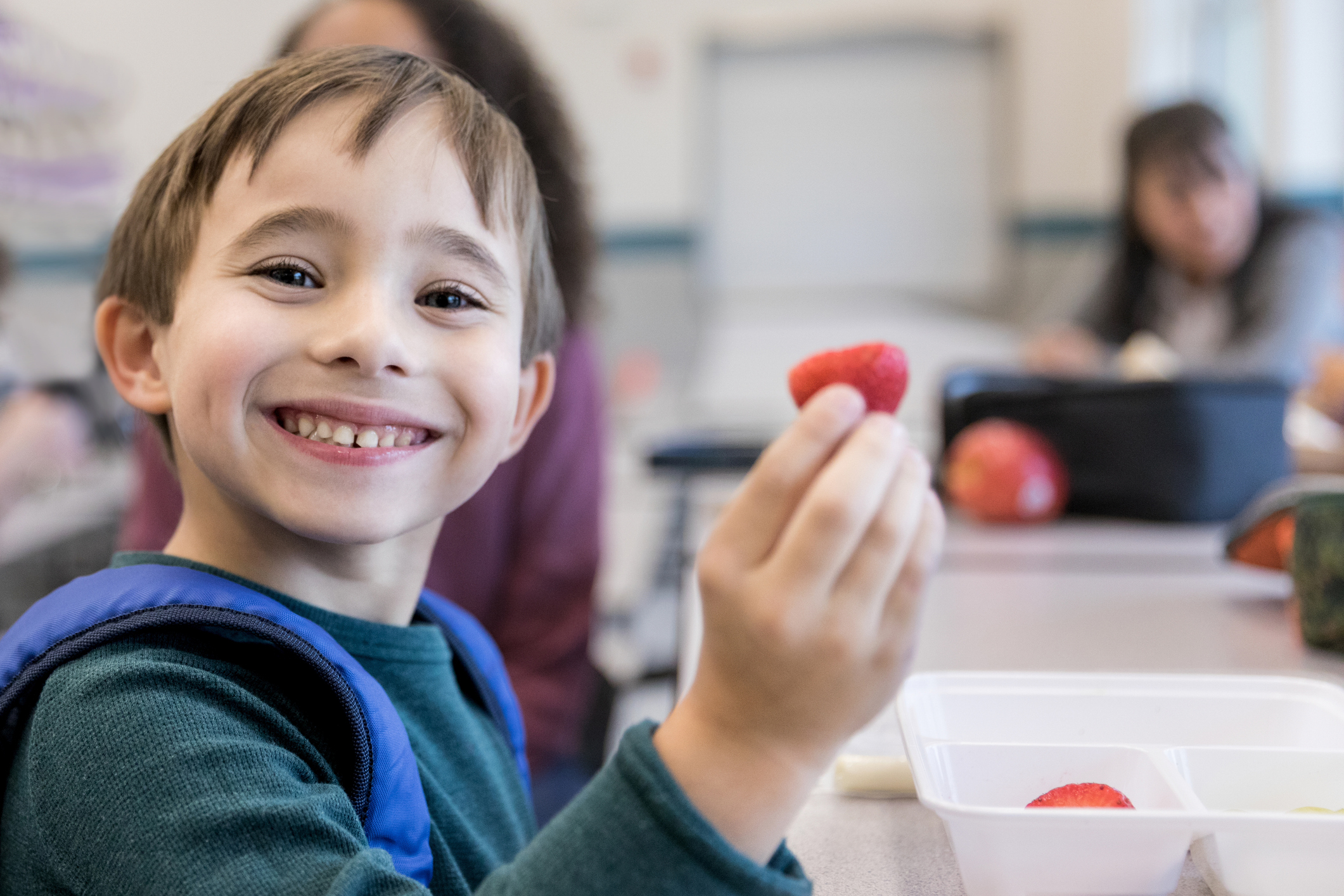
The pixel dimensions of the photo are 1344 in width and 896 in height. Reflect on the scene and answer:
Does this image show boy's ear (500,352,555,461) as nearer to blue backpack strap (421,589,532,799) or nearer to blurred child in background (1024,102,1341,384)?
blue backpack strap (421,589,532,799)

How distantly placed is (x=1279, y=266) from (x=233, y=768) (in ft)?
7.78

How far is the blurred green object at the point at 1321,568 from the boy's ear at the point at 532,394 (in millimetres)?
577

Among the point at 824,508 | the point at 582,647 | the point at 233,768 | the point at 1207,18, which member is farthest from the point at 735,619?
the point at 1207,18

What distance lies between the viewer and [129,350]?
64 cm

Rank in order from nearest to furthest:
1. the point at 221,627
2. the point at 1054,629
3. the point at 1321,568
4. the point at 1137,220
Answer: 1. the point at 221,627
2. the point at 1321,568
3. the point at 1054,629
4. the point at 1137,220

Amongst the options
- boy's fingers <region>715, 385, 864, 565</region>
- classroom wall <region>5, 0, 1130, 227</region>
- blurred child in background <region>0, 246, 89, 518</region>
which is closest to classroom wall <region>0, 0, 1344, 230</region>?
classroom wall <region>5, 0, 1130, 227</region>

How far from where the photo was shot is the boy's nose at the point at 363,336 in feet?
1.74

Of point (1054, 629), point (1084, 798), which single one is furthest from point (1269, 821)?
point (1054, 629)

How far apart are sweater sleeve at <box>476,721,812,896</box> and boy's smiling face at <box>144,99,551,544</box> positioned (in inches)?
8.4

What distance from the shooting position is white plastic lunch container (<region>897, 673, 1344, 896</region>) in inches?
17.8

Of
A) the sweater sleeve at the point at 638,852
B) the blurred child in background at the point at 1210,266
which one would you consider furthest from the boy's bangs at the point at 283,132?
the blurred child in background at the point at 1210,266

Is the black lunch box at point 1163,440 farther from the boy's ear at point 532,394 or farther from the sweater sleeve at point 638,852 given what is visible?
the sweater sleeve at point 638,852

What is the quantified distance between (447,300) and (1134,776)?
1.34 ft

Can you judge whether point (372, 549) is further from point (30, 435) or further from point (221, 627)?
point (30, 435)
